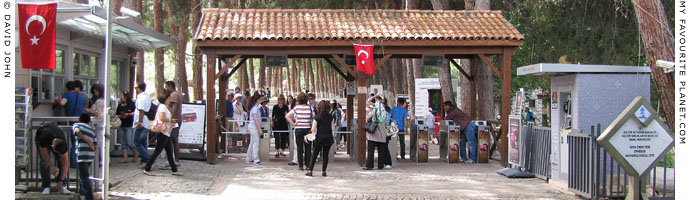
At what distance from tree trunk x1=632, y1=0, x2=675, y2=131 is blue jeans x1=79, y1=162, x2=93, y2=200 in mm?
8011

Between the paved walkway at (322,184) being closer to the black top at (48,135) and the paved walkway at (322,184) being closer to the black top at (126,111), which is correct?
the black top at (126,111)

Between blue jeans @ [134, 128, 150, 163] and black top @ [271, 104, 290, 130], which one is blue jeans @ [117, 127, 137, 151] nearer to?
blue jeans @ [134, 128, 150, 163]

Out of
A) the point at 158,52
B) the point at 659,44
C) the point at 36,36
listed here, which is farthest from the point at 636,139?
the point at 158,52

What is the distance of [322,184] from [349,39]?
392 centimetres

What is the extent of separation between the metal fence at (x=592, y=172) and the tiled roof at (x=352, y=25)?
196 inches

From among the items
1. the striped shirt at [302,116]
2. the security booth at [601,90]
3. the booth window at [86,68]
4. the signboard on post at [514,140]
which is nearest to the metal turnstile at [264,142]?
the striped shirt at [302,116]

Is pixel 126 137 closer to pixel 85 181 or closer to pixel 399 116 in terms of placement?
pixel 85 181

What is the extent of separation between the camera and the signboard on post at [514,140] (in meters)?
12.6

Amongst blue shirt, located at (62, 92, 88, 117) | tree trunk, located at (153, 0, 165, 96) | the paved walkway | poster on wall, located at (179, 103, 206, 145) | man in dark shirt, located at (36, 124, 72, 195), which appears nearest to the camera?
man in dark shirt, located at (36, 124, 72, 195)

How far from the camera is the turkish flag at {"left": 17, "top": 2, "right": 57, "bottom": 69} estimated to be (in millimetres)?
9430

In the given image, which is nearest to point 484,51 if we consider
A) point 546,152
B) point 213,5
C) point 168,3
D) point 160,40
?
point 546,152

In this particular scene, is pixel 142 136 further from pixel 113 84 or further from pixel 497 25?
pixel 497 25

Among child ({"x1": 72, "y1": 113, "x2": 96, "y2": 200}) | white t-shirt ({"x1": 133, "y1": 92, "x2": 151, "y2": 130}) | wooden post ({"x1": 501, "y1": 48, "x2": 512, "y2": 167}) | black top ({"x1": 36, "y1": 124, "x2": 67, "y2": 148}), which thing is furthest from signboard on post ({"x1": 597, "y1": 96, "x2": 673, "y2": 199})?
white t-shirt ({"x1": 133, "y1": 92, "x2": 151, "y2": 130})

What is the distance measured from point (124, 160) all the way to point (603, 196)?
8771 mm
